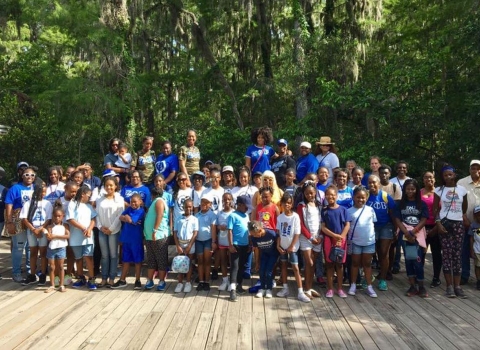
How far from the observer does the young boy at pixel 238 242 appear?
5371 mm

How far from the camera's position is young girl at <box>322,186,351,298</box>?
5270mm

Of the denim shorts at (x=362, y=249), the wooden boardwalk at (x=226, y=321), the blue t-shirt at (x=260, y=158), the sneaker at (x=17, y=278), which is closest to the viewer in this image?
the wooden boardwalk at (x=226, y=321)

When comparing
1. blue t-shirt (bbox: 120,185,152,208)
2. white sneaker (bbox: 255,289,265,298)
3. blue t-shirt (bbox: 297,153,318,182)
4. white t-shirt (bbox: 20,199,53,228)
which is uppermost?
blue t-shirt (bbox: 297,153,318,182)

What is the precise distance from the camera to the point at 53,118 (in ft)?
43.0

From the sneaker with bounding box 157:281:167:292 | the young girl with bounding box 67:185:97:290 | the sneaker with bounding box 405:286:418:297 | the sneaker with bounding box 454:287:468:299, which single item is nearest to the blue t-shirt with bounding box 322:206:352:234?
the sneaker with bounding box 405:286:418:297

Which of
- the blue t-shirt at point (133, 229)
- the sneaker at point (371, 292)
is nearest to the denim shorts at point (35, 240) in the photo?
the blue t-shirt at point (133, 229)

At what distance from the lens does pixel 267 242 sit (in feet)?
17.4

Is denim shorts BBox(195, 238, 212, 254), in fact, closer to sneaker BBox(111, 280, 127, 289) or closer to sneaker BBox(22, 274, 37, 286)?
sneaker BBox(111, 280, 127, 289)

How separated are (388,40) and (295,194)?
12.6 m

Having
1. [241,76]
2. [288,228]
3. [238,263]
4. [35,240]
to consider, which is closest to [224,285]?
[238,263]

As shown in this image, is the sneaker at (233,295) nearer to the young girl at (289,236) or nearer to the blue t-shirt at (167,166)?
the young girl at (289,236)

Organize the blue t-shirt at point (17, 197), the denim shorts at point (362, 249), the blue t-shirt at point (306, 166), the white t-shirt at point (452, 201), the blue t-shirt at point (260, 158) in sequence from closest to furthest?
1. the denim shorts at point (362, 249)
2. the white t-shirt at point (452, 201)
3. the blue t-shirt at point (17, 197)
4. the blue t-shirt at point (306, 166)
5. the blue t-shirt at point (260, 158)

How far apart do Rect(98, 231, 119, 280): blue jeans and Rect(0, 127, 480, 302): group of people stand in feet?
0.05

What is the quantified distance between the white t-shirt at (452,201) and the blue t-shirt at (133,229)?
4.04m
